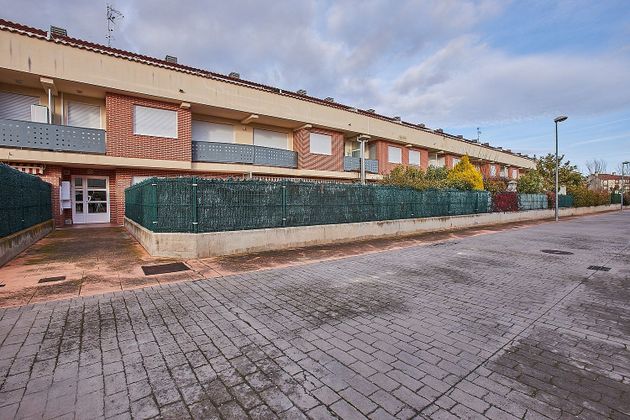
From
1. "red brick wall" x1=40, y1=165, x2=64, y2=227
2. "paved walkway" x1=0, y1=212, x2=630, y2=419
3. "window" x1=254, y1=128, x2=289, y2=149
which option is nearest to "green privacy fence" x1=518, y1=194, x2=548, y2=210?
"window" x1=254, y1=128, x2=289, y2=149

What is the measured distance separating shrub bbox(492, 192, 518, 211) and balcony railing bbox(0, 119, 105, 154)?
23.5 m

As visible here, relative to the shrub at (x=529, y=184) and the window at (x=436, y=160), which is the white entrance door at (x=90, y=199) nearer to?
the window at (x=436, y=160)

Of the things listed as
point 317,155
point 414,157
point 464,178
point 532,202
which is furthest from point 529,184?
point 317,155

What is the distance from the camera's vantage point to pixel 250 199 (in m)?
9.44

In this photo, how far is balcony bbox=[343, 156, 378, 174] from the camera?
2367 centimetres

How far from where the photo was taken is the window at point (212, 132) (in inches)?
719

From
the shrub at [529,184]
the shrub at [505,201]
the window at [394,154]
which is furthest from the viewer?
the shrub at [529,184]

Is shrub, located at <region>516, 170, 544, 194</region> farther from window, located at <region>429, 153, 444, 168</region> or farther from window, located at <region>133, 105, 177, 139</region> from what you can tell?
window, located at <region>133, 105, 177, 139</region>

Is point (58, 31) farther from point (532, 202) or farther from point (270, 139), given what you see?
point (532, 202)

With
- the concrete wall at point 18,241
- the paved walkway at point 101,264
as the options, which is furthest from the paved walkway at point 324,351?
the concrete wall at point 18,241

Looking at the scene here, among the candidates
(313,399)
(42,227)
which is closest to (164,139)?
(42,227)

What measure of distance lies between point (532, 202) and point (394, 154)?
12.2 meters

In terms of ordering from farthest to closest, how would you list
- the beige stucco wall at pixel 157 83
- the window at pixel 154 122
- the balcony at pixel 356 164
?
the balcony at pixel 356 164 → the window at pixel 154 122 → the beige stucco wall at pixel 157 83

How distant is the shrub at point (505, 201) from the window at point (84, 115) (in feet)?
79.4
